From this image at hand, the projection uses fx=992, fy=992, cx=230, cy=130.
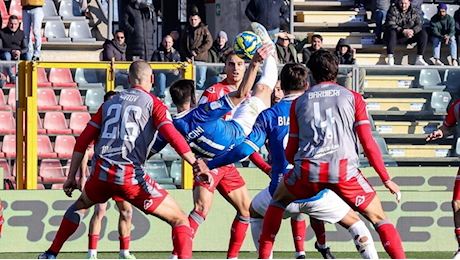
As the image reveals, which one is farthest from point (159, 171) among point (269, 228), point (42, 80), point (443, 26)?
point (443, 26)

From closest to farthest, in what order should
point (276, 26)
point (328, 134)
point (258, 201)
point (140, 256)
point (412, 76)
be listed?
point (328, 134) → point (258, 201) → point (140, 256) → point (412, 76) → point (276, 26)

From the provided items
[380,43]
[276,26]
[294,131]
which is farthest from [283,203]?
[380,43]

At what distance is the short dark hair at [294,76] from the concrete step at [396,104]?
21.3 ft

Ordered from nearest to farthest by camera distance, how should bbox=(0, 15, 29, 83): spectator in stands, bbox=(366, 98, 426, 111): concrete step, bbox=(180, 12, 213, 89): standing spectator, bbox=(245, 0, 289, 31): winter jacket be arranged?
bbox=(366, 98, 426, 111): concrete step < bbox=(0, 15, 29, 83): spectator in stands < bbox=(180, 12, 213, 89): standing spectator < bbox=(245, 0, 289, 31): winter jacket

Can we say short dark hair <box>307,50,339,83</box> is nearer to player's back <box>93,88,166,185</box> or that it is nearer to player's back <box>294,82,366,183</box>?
player's back <box>294,82,366,183</box>

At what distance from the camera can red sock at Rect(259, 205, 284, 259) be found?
26.4 feet

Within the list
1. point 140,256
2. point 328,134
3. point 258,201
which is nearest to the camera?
point 328,134

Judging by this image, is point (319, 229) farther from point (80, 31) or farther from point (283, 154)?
point (80, 31)

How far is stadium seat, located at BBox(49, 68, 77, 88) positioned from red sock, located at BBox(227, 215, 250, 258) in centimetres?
472

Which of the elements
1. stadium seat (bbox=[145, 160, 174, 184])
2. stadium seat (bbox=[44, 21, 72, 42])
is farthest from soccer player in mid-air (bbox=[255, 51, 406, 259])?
stadium seat (bbox=[44, 21, 72, 42])

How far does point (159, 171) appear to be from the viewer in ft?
45.5

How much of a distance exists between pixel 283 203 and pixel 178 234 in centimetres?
88

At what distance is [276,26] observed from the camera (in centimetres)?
1866

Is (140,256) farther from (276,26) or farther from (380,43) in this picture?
(380,43)
